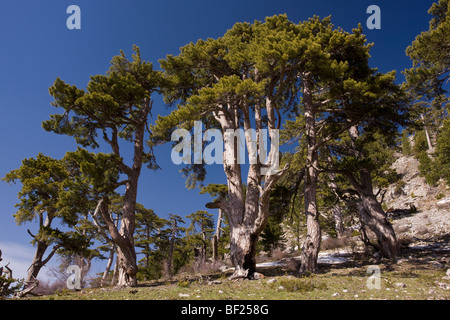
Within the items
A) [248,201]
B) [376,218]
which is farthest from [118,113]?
[376,218]

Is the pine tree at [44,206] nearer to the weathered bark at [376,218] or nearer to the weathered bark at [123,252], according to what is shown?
the weathered bark at [123,252]

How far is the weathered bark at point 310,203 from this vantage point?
30.6 ft

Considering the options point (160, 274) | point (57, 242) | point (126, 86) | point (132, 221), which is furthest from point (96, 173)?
point (160, 274)

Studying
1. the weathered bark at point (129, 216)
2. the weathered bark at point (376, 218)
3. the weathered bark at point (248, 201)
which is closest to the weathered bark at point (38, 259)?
the weathered bark at point (129, 216)

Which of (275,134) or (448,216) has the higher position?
(275,134)

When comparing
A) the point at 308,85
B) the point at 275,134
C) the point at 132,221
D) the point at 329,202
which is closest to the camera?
the point at 275,134

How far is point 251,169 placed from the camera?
34.0 ft

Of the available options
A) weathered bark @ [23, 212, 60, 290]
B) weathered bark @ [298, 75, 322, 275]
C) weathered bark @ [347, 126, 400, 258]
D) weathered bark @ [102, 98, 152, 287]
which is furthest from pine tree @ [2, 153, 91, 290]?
weathered bark @ [347, 126, 400, 258]

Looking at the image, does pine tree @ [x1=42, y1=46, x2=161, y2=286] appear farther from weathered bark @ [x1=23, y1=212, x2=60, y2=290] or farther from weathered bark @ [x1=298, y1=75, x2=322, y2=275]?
weathered bark @ [x1=298, y1=75, x2=322, y2=275]

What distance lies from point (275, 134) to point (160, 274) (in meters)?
18.4
